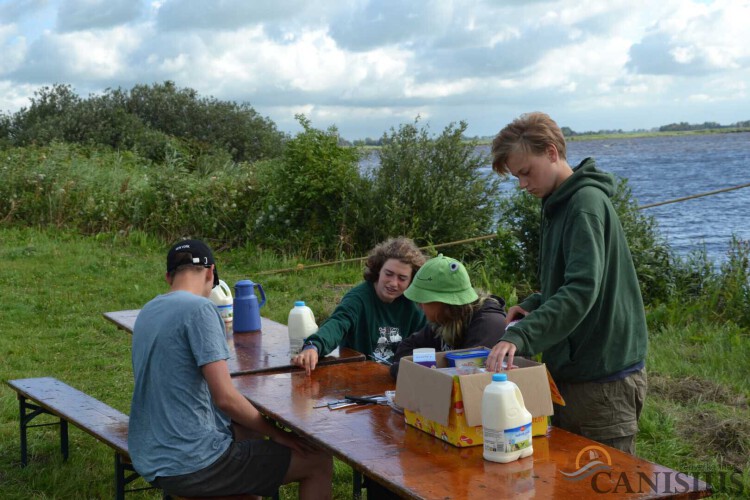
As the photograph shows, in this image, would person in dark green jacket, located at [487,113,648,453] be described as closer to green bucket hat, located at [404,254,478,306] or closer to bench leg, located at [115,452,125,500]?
green bucket hat, located at [404,254,478,306]

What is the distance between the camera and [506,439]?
254cm

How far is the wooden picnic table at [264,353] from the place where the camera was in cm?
413

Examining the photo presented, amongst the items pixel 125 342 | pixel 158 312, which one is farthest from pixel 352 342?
pixel 125 342

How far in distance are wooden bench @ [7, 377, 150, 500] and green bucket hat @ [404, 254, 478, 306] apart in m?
1.52

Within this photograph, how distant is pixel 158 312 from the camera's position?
10.6 feet

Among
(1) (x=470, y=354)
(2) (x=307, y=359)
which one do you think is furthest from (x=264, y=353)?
(1) (x=470, y=354)

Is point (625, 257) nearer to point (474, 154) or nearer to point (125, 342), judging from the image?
point (125, 342)

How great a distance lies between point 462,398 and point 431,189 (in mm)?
8027

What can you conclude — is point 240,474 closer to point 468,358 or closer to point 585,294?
point 468,358

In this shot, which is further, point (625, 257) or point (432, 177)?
point (432, 177)

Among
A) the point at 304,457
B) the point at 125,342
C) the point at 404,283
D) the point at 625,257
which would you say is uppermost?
the point at 625,257

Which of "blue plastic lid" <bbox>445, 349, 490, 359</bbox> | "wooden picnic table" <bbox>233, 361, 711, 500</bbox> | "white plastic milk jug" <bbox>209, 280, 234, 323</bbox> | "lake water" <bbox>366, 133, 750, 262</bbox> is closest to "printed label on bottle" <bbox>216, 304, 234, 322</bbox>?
"white plastic milk jug" <bbox>209, 280, 234, 323</bbox>

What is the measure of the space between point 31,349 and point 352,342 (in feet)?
13.5

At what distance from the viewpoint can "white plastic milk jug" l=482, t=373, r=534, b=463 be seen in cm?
252
